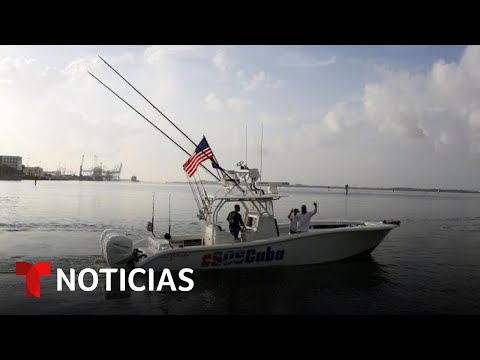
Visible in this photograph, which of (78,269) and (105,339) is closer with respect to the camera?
(105,339)

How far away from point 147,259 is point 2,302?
4.09 meters

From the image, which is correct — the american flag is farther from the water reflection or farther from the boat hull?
the water reflection

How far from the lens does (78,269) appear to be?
14.2 metres

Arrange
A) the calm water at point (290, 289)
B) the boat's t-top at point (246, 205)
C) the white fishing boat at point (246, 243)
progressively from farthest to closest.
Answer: the boat's t-top at point (246, 205)
the white fishing boat at point (246, 243)
the calm water at point (290, 289)

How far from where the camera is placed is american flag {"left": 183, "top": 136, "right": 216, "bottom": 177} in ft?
44.4

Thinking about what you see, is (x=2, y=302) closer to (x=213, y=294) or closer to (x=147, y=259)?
(x=147, y=259)

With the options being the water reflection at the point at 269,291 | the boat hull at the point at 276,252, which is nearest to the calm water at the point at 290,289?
the water reflection at the point at 269,291

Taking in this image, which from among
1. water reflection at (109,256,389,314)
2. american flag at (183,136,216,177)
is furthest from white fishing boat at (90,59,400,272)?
water reflection at (109,256,389,314)

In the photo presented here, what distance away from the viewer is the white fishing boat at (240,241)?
12.8 m

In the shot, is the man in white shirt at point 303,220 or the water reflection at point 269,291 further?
the man in white shirt at point 303,220

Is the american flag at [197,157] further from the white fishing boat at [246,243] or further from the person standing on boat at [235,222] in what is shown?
the person standing on boat at [235,222]

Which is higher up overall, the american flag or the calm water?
the american flag

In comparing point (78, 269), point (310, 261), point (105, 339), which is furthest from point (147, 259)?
point (105, 339)

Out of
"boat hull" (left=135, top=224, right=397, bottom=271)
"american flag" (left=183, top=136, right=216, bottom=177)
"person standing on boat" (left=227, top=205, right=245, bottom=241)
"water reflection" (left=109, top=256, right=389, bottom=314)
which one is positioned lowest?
"water reflection" (left=109, top=256, right=389, bottom=314)
